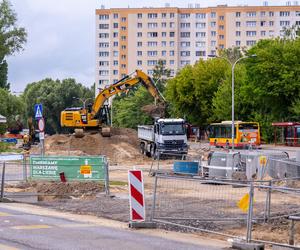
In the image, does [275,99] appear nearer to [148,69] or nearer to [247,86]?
[247,86]

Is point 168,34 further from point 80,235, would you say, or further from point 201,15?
point 80,235

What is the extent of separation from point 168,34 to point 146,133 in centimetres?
9564

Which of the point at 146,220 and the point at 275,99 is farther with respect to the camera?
the point at 275,99

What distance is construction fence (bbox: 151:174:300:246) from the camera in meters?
13.3

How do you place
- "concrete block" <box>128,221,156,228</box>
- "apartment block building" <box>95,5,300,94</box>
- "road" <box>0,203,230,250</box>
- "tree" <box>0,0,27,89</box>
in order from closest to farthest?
1. "road" <box>0,203,230,250</box>
2. "concrete block" <box>128,221,156,228</box>
3. "tree" <box>0,0,27,89</box>
4. "apartment block building" <box>95,5,300,94</box>

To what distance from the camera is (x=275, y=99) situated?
7619 centimetres

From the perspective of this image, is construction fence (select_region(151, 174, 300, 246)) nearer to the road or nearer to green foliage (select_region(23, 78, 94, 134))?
the road

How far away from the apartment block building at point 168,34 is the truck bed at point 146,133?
90.4 m

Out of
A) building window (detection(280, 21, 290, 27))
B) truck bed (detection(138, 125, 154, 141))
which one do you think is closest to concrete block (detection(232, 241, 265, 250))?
truck bed (detection(138, 125, 154, 141))

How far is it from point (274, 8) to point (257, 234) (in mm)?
134993

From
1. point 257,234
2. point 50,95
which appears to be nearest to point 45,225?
point 257,234

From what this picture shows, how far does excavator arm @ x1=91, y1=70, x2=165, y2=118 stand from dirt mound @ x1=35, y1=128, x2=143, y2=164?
2.51 m

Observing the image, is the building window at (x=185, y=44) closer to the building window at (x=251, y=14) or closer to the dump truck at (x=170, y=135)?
the building window at (x=251, y=14)

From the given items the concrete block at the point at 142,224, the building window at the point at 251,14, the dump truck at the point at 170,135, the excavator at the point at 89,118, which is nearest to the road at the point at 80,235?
the concrete block at the point at 142,224
